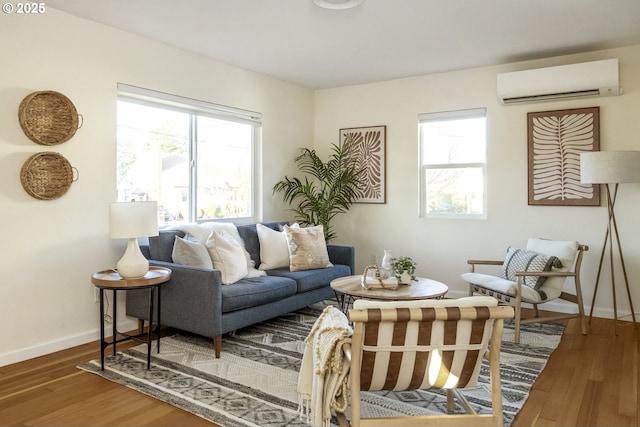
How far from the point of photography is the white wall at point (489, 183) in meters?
4.21

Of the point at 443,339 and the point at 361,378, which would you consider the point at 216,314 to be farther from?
the point at 443,339

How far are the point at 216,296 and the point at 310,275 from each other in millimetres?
1155

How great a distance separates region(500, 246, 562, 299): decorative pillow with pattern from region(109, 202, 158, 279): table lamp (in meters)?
2.94

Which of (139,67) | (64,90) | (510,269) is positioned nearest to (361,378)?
(510,269)

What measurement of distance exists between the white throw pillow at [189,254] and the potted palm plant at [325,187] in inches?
77.8

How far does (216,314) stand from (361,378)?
154 centimetres

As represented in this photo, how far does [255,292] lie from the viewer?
3.52m

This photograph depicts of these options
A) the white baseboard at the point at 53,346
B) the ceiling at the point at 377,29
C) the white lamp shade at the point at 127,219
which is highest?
the ceiling at the point at 377,29

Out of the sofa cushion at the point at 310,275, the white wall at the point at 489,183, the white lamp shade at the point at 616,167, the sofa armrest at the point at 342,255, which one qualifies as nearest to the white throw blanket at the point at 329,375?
the sofa cushion at the point at 310,275

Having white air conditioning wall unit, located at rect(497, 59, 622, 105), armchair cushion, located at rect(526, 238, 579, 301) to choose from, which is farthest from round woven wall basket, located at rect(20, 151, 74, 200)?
white air conditioning wall unit, located at rect(497, 59, 622, 105)

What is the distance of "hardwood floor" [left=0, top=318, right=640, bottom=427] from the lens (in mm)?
2346

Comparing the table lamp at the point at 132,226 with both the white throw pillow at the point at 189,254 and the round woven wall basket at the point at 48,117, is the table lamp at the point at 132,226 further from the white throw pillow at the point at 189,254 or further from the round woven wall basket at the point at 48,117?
the round woven wall basket at the point at 48,117

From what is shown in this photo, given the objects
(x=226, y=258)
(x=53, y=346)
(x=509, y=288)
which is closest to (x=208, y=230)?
(x=226, y=258)

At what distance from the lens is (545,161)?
451cm
